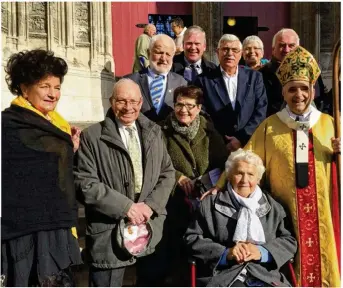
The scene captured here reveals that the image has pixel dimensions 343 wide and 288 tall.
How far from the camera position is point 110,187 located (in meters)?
3.53

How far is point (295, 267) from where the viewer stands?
367 centimetres

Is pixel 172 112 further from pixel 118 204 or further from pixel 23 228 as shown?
pixel 23 228

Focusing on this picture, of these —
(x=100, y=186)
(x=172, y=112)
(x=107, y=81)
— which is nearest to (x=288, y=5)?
(x=107, y=81)

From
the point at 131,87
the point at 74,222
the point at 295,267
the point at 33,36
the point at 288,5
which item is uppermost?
the point at 288,5

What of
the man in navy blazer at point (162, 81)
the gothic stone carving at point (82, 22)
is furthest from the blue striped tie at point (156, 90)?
the gothic stone carving at point (82, 22)

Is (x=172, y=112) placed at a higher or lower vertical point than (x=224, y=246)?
higher

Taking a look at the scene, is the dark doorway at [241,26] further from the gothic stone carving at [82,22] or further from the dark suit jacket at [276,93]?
the dark suit jacket at [276,93]

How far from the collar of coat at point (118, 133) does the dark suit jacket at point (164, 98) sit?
57cm

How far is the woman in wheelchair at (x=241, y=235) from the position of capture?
11.2 feet

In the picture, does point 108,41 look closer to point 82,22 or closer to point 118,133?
point 82,22

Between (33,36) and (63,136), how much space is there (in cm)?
539

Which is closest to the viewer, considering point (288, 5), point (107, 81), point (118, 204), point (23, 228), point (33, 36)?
point (23, 228)

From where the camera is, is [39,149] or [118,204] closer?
[39,149]

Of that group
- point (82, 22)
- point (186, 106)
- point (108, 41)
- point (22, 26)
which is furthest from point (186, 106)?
point (108, 41)
